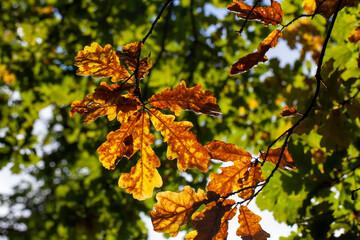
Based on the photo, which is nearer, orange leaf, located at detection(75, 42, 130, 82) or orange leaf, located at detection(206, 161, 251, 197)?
orange leaf, located at detection(75, 42, 130, 82)

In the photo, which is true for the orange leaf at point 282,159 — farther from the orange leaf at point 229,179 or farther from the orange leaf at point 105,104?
the orange leaf at point 105,104

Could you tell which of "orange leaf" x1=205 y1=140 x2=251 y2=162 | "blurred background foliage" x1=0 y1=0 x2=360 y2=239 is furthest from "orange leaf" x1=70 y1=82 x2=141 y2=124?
"blurred background foliage" x1=0 y1=0 x2=360 y2=239

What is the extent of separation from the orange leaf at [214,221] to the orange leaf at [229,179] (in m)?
0.06

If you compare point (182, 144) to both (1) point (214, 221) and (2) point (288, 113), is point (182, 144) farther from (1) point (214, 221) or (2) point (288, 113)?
(2) point (288, 113)

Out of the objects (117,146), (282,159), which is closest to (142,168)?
(117,146)

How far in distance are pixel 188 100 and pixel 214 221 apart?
0.41m

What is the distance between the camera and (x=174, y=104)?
1.00 metres

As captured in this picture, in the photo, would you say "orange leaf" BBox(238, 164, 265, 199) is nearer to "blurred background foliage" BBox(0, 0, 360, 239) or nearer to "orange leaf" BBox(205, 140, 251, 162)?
"orange leaf" BBox(205, 140, 251, 162)

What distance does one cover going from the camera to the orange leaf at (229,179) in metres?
1.06

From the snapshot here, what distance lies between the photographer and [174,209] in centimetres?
100

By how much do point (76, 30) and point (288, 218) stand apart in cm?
277

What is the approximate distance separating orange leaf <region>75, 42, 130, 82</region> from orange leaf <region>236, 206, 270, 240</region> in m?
0.65

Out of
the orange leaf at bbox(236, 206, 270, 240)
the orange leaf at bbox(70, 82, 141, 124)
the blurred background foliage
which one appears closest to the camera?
the orange leaf at bbox(70, 82, 141, 124)

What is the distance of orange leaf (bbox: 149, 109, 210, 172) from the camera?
99 cm
